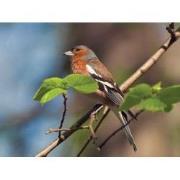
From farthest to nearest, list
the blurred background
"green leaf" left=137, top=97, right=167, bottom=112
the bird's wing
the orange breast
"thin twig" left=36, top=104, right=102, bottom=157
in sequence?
the blurred background
the orange breast
the bird's wing
"thin twig" left=36, top=104, right=102, bottom=157
"green leaf" left=137, top=97, right=167, bottom=112

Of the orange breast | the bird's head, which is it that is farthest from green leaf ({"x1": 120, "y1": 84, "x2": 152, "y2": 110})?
the bird's head

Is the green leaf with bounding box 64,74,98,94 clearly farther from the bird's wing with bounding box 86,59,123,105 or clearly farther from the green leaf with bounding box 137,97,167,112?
the bird's wing with bounding box 86,59,123,105

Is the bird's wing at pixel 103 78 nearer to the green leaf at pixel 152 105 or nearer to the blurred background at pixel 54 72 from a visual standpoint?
the blurred background at pixel 54 72

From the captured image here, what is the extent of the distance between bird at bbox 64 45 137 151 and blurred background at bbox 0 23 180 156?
0.03 m

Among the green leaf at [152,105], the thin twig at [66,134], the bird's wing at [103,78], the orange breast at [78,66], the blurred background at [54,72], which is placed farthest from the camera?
the blurred background at [54,72]

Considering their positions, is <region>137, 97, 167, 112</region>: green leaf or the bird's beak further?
the bird's beak

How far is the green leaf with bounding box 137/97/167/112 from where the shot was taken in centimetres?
51

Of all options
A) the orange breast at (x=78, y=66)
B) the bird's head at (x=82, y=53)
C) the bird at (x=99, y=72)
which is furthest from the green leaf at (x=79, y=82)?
the bird's head at (x=82, y=53)

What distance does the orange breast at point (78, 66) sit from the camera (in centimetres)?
115
